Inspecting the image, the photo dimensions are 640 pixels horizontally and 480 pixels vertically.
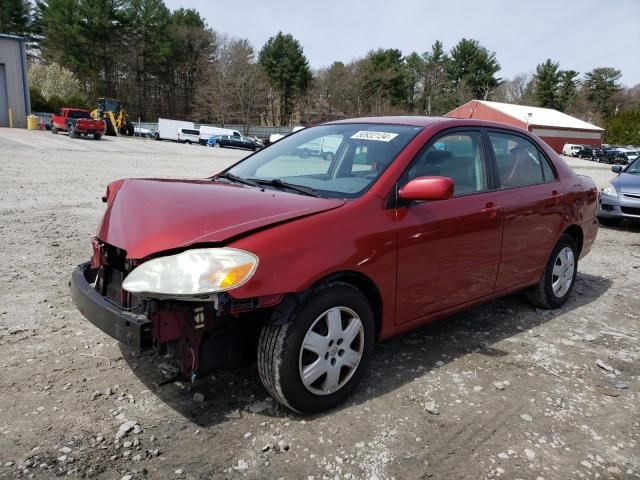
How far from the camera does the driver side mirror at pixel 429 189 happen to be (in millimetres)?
2965

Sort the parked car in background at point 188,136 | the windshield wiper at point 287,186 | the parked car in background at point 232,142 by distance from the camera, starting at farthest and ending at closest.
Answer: the parked car in background at point 188,136 < the parked car in background at point 232,142 < the windshield wiper at point 287,186

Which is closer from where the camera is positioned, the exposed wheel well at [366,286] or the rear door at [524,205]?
the exposed wheel well at [366,286]

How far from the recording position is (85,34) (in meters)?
57.2

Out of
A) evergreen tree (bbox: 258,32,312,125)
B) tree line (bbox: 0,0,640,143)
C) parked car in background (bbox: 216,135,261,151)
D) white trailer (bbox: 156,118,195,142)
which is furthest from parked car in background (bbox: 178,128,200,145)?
evergreen tree (bbox: 258,32,312,125)

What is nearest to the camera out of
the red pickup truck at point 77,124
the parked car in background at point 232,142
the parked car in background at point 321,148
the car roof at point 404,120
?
the car roof at point 404,120

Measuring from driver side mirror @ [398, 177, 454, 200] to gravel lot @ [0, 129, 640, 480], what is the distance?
1.21m

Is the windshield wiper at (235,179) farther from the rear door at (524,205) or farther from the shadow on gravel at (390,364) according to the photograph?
the rear door at (524,205)

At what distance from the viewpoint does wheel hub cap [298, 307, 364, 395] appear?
8.99ft

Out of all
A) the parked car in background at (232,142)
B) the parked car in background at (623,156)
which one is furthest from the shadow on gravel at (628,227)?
the parked car in background at (623,156)

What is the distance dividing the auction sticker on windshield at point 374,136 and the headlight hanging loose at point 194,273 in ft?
4.88

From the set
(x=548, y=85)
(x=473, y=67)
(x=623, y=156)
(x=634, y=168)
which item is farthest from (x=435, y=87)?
(x=634, y=168)

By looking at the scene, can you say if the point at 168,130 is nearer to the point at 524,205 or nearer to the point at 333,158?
the point at 333,158

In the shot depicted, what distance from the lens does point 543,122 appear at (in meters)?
56.4

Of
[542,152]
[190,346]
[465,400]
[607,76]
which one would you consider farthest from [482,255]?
[607,76]
